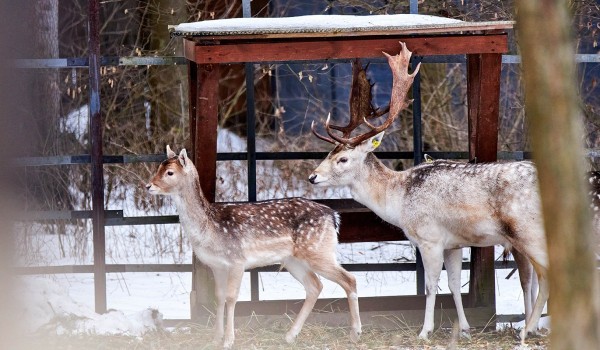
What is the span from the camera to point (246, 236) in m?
7.05

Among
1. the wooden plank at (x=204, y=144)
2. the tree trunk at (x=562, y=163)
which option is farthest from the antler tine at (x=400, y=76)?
the tree trunk at (x=562, y=163)

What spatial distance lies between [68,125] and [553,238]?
33.0 feet

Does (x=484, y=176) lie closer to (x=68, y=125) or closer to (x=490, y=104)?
(x=490, y=104)

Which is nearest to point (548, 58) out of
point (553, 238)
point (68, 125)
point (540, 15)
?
point (540, 15)

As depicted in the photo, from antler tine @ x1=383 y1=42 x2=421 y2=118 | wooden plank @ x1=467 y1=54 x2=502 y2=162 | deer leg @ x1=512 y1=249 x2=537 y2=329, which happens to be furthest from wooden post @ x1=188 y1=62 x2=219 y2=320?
deer leg @ x1=512 y1=249 x2=537 y2=329

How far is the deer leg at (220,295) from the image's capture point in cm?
715

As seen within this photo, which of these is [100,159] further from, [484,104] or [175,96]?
[175,96]

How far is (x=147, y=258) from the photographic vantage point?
10289 mm

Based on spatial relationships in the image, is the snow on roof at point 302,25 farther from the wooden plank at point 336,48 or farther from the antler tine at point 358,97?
the antler tine at point 358,97

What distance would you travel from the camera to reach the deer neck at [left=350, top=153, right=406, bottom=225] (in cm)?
746

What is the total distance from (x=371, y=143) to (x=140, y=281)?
10.3 feet

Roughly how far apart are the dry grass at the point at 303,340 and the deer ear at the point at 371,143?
1362 millimetres

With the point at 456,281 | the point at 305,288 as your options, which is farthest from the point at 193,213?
the point at 456,281

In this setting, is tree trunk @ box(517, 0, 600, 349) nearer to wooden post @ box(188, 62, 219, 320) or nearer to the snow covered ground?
the snow covered ground
